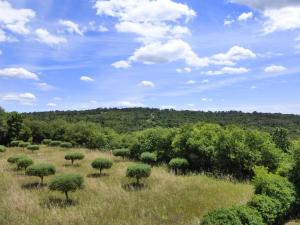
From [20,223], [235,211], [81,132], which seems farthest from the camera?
[81,132]

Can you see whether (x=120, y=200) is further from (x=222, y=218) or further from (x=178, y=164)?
(x=178, y=164)

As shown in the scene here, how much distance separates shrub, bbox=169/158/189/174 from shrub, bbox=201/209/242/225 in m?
10.9

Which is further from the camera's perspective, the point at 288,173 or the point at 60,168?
the point at 60,168

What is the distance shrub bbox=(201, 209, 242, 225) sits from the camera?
801 centimetres

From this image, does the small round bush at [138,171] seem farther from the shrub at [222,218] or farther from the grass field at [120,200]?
the shrub at [222,218]

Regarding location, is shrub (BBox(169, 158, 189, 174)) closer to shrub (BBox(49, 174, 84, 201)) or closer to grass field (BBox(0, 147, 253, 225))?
grass field (BBox(0, 147, 253, 225))

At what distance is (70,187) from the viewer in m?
13.6

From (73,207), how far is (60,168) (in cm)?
852

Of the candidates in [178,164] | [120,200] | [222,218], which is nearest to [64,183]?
[120,200]

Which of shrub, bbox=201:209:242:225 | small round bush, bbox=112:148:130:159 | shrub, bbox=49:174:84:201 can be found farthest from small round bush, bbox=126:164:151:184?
small round bush, bbox=112:148:130:159

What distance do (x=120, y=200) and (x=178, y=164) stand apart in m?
6.35

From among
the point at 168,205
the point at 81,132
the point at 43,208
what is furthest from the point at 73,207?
the point at 81,132

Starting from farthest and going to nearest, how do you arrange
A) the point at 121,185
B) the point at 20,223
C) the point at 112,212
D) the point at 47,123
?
the point at 47,123
the point at 121,185
the point at 112,212
the point at 20,223

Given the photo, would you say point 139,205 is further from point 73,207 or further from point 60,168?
point 60,168
